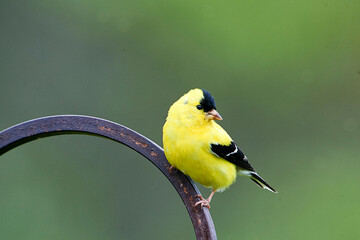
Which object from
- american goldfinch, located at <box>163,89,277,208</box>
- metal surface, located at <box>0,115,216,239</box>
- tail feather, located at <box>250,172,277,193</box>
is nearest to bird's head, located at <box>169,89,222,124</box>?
american goldfinch, located at <box>163,89,277,208</box>

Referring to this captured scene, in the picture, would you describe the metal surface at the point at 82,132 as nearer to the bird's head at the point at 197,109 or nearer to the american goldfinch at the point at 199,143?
the american goldfinch at the point at 199,143

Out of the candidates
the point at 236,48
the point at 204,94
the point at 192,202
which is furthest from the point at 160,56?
the point at 192,202

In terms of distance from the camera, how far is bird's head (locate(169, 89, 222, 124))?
246 cm

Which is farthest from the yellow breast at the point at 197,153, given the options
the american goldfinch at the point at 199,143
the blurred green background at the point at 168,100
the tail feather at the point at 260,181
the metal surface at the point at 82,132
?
the blurred green background at the point at 168,100

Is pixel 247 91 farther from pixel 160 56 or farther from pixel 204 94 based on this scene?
pixel 204 94

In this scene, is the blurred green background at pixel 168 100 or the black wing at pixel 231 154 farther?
the blurred green background at pixel 168 100

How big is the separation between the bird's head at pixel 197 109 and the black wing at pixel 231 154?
13 centimetres

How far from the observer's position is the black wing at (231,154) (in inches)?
98.6

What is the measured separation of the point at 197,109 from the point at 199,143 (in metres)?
0.15

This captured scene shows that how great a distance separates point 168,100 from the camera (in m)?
5.13

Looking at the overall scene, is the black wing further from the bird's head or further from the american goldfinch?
the bird's head

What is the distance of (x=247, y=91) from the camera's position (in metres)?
5.56

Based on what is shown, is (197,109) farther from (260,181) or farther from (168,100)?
(168,100)

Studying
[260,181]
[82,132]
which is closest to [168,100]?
[260,181]
